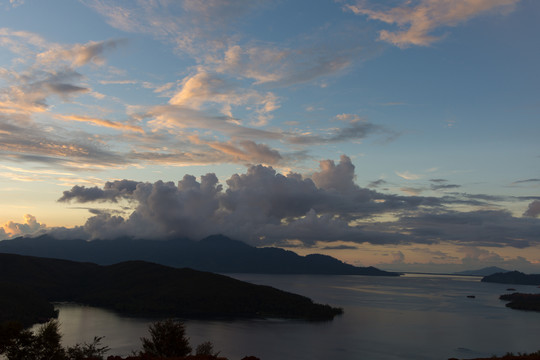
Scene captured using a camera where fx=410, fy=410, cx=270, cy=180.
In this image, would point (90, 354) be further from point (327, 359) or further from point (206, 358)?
point (327, 359)

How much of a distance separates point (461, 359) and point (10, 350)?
193 meters

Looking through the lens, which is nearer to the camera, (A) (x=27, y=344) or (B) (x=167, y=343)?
(A) (x=27, y=344)

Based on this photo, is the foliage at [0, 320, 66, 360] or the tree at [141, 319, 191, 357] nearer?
the foliage at [0, 320, 66, 360]

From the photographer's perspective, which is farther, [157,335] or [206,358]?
[157,335]

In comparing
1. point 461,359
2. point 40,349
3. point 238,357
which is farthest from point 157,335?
point 461,359

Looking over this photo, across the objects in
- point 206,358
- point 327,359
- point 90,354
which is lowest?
point 327,359

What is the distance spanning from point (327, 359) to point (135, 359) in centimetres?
15711

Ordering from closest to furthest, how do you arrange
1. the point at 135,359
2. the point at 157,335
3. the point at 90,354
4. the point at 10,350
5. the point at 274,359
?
the point at 135,359
the point at 10,350
the point at 157,335
the point at 90,354
the point at 274,359

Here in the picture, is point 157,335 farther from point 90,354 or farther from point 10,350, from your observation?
point 90,354

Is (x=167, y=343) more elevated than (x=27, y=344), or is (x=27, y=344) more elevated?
(x=27, y=344)

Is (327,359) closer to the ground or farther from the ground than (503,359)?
closer to the ground

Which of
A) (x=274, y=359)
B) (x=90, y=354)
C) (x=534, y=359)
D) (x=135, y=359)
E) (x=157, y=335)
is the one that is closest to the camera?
(x=534, y=359)

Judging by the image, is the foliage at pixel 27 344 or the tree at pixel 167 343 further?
the tree at pixel 167 343

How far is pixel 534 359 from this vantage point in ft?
181
